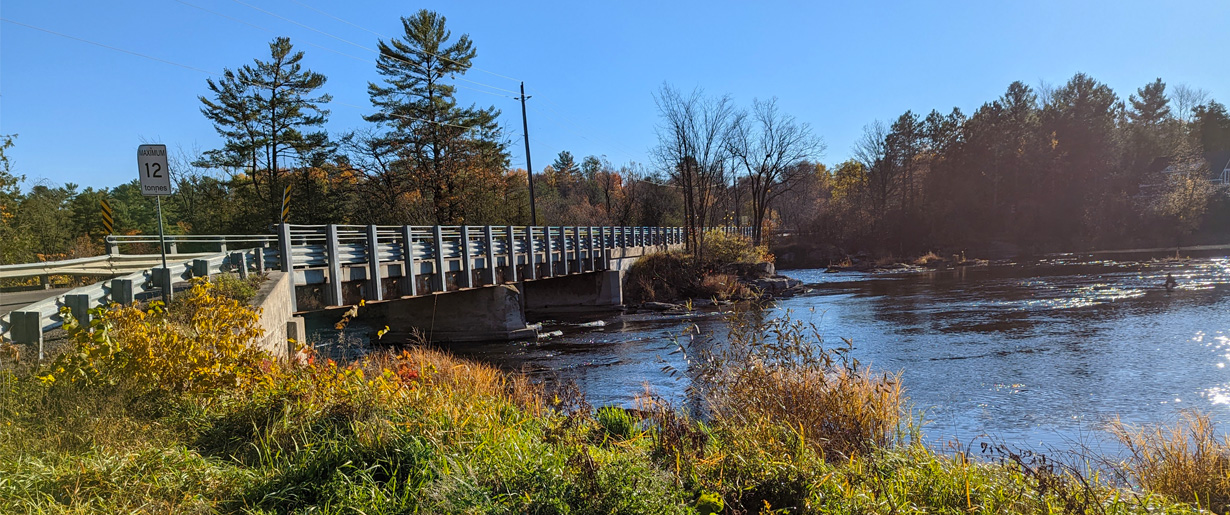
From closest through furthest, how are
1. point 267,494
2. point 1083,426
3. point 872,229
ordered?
point 267,494 < point 1083,426 < point 872,229

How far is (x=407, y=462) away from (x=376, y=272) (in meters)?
11.0

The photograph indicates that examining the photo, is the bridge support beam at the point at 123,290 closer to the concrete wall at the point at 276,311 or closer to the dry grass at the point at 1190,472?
the concrete wall at the point at 276,311

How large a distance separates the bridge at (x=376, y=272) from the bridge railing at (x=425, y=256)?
1.2 inches

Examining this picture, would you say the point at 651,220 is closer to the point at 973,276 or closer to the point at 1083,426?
the point at 973,276

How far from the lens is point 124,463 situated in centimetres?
415

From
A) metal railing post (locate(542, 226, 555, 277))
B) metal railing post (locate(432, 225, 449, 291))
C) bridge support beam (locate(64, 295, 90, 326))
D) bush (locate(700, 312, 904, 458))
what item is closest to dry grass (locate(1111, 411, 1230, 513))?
bush (locate(700, 312, 904, 458))

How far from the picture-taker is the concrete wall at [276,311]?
9453mm

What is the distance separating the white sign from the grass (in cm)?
304

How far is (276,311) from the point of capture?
10.7 metres

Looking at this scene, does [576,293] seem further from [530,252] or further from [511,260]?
[511,260]

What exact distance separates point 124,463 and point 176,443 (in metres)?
0.63

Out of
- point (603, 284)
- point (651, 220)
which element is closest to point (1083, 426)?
point (603, 284)

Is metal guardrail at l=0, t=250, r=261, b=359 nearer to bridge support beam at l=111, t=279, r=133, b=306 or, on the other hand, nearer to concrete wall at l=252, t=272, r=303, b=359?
bridge support beam at l=111, t=279, r=133, b=306

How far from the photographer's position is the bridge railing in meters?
13.6
